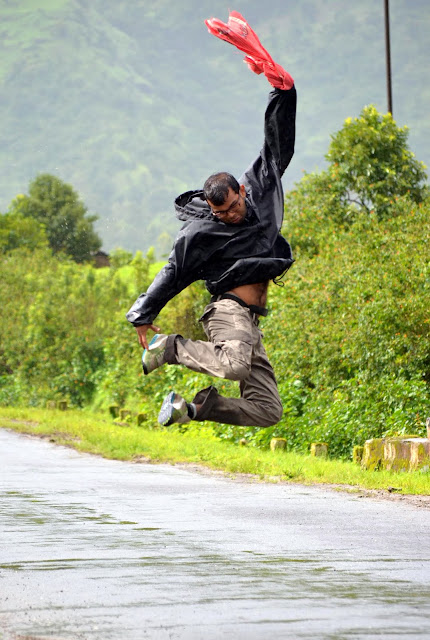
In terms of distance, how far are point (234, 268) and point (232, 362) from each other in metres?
0.62

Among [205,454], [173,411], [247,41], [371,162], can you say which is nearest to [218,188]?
[247,41]

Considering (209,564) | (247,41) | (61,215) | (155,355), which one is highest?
(61,215)

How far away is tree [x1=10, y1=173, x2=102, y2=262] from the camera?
92312 mm

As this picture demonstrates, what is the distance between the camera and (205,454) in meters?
16.6

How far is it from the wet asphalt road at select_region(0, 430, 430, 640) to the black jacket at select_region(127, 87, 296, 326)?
174cm

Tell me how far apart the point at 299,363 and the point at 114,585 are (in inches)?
522

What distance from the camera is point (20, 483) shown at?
13.1 m

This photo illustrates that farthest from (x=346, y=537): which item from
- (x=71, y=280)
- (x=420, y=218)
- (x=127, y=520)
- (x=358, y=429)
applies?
(x=71, y=280)

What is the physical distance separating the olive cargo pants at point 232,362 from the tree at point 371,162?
2001 cm

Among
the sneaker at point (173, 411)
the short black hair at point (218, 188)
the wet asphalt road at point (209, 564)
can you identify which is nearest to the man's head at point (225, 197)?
the short black hair at point (218, 188)

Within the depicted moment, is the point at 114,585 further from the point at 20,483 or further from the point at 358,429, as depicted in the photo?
the point at 358,429

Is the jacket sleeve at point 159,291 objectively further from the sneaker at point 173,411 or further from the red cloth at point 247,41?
the red cloth at point 247,41

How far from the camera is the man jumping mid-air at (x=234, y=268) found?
6.81 m

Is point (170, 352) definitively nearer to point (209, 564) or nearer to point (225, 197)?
point (225, 197)
